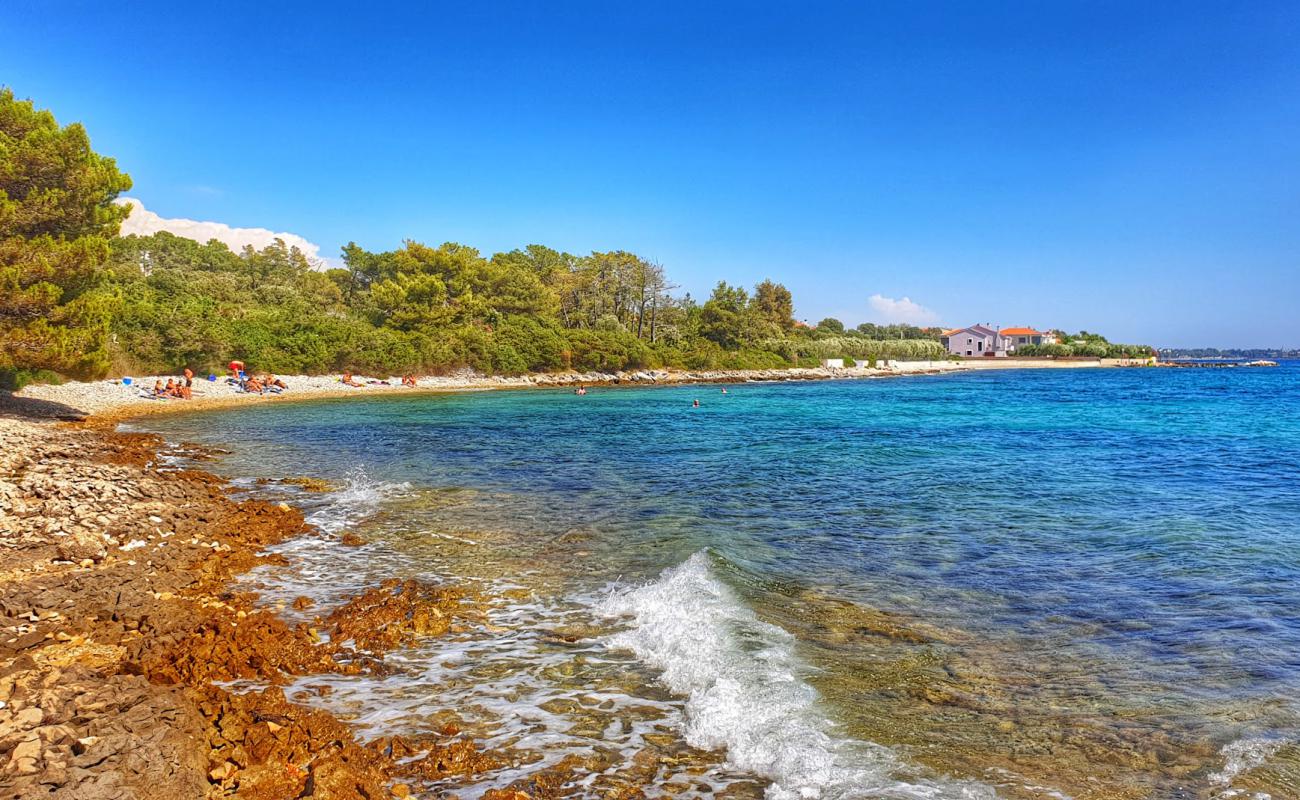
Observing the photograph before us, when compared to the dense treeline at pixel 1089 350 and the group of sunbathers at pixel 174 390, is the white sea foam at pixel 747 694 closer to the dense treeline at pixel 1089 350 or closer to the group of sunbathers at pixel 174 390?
the group of sunbathers at pixel 174 390

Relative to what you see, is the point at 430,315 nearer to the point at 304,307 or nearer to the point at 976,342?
the point at 304,307

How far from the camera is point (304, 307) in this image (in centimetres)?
5747

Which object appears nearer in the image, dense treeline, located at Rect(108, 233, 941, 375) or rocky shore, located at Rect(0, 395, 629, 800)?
rocky shore, located at Rect(0, 395, 629, 800)

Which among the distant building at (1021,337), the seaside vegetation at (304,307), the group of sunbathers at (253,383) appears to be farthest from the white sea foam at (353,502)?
the distant building at (1021,337)

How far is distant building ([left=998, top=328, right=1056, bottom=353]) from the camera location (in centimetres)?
14462

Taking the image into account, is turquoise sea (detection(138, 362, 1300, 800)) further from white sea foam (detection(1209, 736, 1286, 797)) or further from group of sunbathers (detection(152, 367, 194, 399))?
group of sunbathers (detection(152, 367, 194, 399))

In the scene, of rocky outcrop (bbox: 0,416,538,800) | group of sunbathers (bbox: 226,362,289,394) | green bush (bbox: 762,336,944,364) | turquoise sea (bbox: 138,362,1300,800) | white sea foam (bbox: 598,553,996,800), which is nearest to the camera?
rocky outcrop (bbox: 0,416,538,800)

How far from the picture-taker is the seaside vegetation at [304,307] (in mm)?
19578

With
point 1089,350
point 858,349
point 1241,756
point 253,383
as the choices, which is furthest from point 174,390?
point 1089,350

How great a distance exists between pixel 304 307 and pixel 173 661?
58.7 m

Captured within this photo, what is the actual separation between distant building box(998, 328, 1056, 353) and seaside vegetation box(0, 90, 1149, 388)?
105 feet

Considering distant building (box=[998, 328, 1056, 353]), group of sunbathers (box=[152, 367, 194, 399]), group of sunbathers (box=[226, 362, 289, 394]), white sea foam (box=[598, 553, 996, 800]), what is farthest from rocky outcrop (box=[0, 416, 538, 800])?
distant building (box=[998, 328, 1056, 353])

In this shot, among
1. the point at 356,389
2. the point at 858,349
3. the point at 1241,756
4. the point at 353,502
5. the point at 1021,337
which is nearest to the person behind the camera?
the point at 1241,756

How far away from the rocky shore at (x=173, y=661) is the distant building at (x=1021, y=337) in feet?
517
